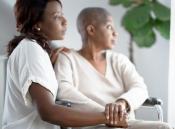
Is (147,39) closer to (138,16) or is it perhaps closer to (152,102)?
(138,16)

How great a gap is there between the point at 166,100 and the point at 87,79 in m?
0.51

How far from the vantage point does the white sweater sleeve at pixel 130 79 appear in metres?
1.53

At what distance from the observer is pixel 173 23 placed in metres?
1.77

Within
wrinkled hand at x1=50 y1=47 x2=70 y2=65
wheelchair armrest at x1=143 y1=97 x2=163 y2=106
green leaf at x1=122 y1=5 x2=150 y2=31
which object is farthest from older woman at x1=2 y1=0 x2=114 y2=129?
wheelchair armrest at x1=143 y1=97 x2=163 y2=106

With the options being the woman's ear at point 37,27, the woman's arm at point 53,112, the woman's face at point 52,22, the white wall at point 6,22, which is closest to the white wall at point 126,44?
the white wall at point 6,22

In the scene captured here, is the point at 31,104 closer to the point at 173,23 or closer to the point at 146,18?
the point at 146,18

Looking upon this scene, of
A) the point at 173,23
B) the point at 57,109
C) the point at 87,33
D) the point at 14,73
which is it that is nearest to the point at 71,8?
the point at 87,33

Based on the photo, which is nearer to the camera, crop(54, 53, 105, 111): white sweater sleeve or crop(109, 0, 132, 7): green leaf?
crop(54, 53, 105, 111): white sweater sleeve

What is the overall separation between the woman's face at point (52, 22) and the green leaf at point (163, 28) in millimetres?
564

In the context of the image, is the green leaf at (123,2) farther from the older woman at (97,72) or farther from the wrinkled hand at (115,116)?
the wrinkled hand at (115,116)

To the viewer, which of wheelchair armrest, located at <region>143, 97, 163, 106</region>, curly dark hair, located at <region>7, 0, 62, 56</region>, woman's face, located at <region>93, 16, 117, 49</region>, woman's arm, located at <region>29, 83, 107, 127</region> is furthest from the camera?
wheelchair armrest, located at <region>143, 97, 163, 106</region>

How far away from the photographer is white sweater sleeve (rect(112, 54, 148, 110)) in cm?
153

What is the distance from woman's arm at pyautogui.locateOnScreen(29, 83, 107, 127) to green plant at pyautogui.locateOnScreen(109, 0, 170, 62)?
0.75 metres

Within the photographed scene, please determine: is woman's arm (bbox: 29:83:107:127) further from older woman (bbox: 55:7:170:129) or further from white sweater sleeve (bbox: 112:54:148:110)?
white sweater sleeve (bbox: 112:54:148:110)
